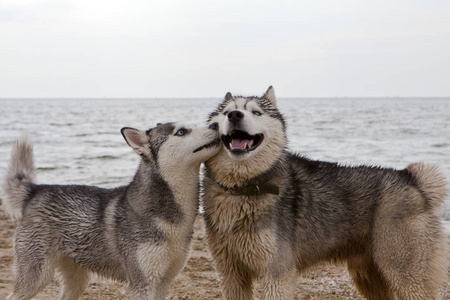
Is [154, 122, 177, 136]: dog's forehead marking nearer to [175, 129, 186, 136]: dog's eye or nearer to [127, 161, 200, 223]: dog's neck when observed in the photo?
[175, 129, 186, 136]: dog's eye

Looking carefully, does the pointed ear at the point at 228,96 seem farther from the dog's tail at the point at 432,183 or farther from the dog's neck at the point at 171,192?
the dog's tail at the point at 432,183

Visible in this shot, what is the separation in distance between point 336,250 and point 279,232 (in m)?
0.68

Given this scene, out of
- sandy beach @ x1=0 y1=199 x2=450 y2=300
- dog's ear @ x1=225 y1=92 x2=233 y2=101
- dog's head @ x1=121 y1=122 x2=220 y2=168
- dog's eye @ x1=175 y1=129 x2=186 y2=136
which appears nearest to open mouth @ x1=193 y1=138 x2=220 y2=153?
dog's head @ x1=121 y1=122 x2=220 y2=168

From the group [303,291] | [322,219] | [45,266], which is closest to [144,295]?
[45,266]

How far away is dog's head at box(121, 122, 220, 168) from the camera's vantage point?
4023 mm

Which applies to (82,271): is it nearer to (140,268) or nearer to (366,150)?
(140,268)

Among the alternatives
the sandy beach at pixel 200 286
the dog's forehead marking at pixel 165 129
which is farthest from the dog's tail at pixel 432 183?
the dog's forehead marking at pixel 165 129

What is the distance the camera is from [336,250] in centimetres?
431

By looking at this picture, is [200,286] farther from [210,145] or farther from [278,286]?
[210,145]

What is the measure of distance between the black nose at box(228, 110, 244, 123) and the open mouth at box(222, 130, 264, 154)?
0.12 m

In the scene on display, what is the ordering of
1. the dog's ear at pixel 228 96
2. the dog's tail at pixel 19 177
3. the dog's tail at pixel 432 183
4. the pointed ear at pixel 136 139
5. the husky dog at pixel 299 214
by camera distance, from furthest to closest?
the dog's tail at pixel 19 177 → the dog's ear at pixel 228 96 → the dog's tail at pixel 432 183 → the pointed ear at pixel 136 139 → the husky dog at pixel 299 214

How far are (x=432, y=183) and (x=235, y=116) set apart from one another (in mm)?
1993

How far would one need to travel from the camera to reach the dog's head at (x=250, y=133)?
3850 millimetres

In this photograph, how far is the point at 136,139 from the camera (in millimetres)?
4258
